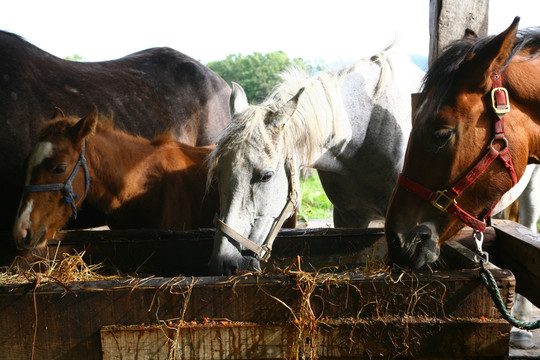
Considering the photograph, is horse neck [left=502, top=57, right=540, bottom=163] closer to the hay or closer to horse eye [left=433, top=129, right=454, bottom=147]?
horse eye [left=433, top=129, right=454, bottom=147]

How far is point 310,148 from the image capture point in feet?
8.82

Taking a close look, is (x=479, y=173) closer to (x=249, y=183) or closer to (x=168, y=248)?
(x=249, y=183)

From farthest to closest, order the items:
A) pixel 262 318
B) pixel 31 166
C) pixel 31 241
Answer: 1. pixel 31 166
2. pixel 31 241
3. pixel 262 318

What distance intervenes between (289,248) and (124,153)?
139 cm

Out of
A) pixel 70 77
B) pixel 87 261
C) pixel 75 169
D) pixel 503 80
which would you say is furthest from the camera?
pixel 70 77

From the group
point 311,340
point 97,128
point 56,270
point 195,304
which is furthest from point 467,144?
point 97,128

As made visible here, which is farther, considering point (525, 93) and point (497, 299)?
point (525, 93)

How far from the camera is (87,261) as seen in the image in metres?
2.66

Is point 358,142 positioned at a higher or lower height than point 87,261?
higher

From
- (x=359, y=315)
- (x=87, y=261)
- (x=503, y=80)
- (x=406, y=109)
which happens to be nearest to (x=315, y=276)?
(x=359, y=315)

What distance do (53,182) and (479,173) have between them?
241 centimetres

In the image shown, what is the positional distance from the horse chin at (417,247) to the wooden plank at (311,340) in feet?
1.13

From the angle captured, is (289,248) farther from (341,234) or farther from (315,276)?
(315,276)

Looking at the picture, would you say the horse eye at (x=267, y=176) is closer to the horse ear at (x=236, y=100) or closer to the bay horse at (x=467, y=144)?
the horse ear at (x=236, y=100)
